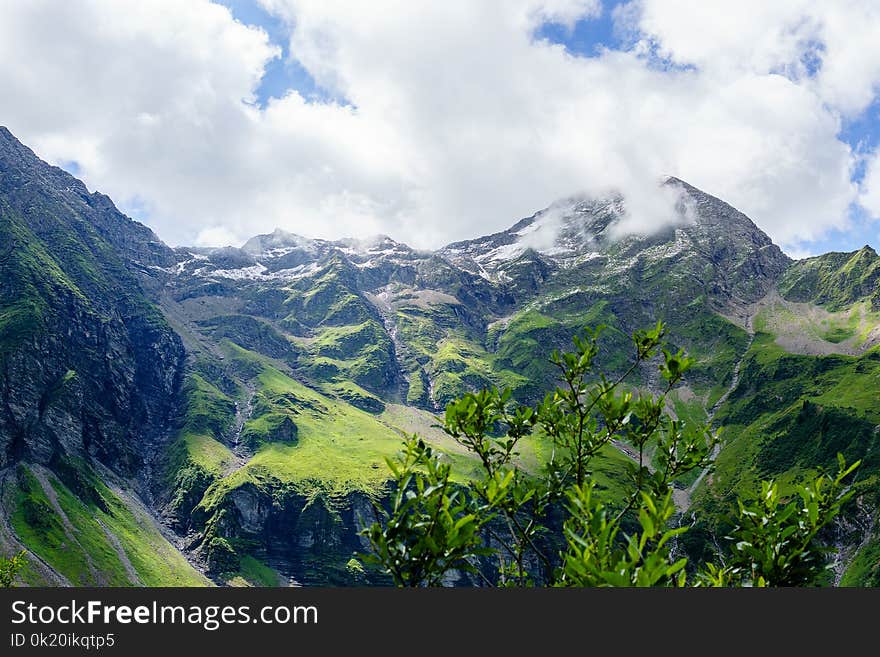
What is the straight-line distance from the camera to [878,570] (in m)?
185

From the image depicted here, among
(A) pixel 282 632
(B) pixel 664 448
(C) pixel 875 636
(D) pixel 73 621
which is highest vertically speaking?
(B) pixel 664 448

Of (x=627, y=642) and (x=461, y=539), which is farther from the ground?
(x=461, y=539)

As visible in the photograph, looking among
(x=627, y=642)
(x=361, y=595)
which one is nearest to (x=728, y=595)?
(x=627, y=642)

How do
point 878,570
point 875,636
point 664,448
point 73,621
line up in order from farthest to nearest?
point 878,570 < point 664,448 < point 73,621 < point 875,636

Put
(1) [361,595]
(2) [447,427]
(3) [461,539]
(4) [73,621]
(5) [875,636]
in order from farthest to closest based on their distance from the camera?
(2) [447,427] → (3) [461,539] → (4) [73,621] → (1) [361,595] → (5) [875,636]

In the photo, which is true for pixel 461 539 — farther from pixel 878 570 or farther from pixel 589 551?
pixel 878 570

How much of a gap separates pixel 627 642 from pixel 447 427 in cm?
489

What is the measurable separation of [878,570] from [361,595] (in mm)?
247352

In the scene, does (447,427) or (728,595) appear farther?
(447,427)

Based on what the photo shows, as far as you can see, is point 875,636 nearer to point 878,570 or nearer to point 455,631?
point 455,631

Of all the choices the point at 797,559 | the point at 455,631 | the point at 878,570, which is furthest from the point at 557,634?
the point at 878,570

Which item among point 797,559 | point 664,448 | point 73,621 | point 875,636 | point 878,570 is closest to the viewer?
point 875,636

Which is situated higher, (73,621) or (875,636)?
(73,621)

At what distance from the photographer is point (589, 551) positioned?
6.38 meters
